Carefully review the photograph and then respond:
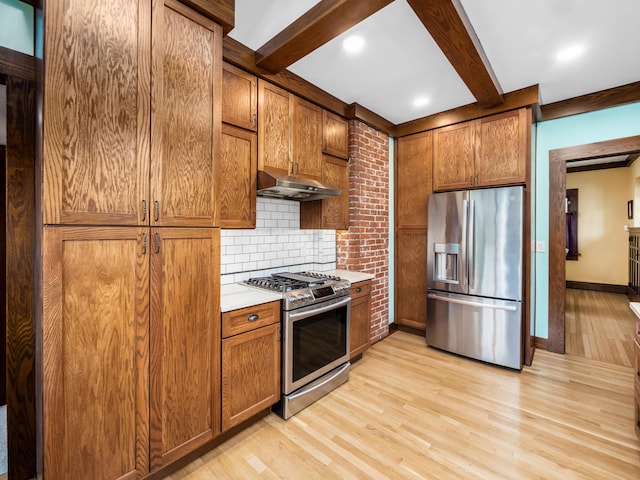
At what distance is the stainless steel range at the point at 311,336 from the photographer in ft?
7.12

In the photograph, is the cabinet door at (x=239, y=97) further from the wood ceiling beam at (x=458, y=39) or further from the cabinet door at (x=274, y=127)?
the wood ceiling beam at (x=458, y=39)

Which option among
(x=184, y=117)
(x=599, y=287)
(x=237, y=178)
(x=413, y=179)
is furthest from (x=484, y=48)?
(x=599, y=287)

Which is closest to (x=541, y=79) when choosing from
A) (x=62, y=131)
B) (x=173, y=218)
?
(x=173, y=218)

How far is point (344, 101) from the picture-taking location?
3139mm

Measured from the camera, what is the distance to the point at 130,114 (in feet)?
4.69

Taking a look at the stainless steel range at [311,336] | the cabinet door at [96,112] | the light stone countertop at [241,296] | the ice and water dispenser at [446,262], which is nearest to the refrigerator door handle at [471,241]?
the ice and water dispenser at [446,262]

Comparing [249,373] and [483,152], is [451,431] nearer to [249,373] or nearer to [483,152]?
[249,373]

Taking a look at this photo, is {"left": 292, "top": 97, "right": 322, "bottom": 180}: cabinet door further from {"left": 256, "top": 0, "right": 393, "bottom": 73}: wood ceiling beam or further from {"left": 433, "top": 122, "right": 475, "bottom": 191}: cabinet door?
{"left": 433, "top": 122, "right": 475, "bottom": 191}: cabinet door

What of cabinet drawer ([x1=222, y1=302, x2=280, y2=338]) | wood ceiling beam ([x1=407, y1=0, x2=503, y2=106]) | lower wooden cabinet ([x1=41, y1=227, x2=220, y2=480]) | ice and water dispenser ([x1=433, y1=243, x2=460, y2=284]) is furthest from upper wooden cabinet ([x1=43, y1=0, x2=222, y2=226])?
ice and water dispenser ([x1=433, y1=243, x2=460, y2=284])

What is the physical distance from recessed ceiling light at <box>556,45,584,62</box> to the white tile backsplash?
241cm

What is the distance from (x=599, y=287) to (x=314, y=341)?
6.95m

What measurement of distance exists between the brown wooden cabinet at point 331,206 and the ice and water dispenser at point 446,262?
1056mm

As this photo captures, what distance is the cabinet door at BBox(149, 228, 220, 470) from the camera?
1548mm

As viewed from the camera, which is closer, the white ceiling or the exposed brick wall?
the white ceiling
